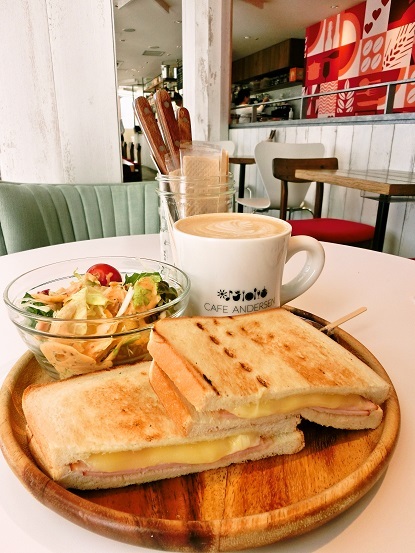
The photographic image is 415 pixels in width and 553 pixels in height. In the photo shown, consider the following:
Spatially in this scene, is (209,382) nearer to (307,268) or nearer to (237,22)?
(307,268)

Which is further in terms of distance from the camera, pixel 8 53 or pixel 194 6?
pixel 194 6

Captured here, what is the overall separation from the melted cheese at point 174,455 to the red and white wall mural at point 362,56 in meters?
6.78

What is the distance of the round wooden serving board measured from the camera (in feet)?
1.00

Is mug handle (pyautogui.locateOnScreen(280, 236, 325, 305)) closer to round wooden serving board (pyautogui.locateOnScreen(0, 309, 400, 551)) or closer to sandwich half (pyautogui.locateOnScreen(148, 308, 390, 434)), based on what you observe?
sandwich half (pyautogui.locateOnScreen(148, 308, 390, 434))

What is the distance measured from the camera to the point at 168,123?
834 millimetres

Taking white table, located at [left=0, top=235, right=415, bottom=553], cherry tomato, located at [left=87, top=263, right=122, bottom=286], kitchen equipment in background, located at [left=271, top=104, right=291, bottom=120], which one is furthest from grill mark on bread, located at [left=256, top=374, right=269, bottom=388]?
kitchen equipment in background, located at [left=271, top=104, right=291, bottom=120]

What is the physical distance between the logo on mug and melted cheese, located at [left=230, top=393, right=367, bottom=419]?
8.3 inches

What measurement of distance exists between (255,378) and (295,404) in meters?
0.05

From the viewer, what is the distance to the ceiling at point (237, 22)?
6.61 metres

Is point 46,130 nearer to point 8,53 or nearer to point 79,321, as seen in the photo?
point 8,53

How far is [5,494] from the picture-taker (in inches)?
14.8

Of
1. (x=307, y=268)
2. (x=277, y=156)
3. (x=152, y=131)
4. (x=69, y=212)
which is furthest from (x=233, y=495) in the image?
(x=277, y=156)

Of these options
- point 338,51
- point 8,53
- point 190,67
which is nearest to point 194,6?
point 190,67

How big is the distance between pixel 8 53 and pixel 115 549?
2743 mm
